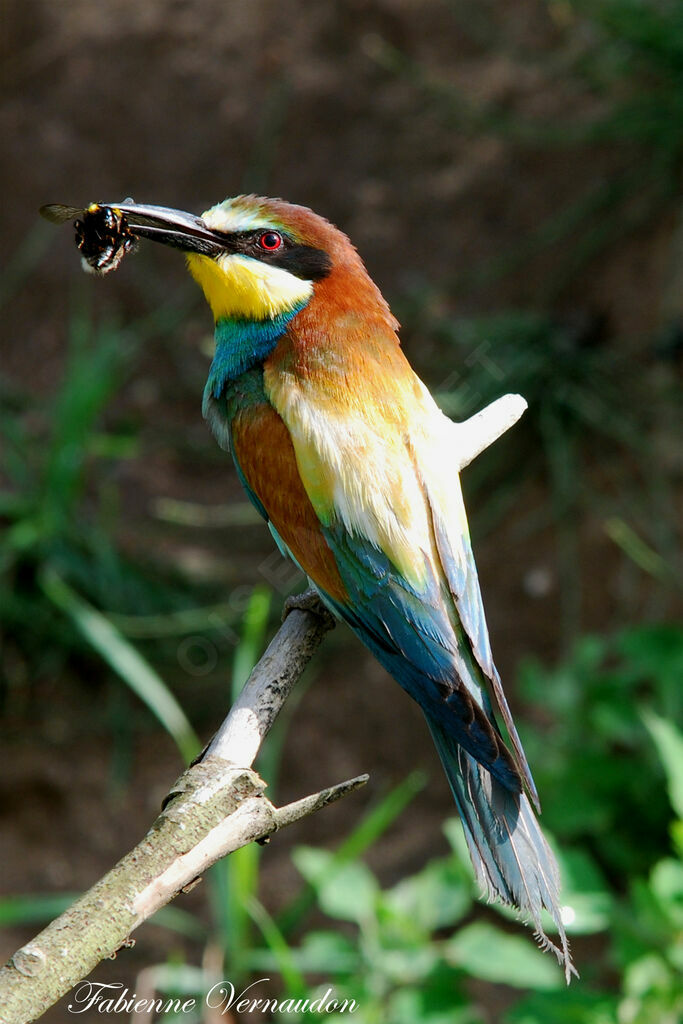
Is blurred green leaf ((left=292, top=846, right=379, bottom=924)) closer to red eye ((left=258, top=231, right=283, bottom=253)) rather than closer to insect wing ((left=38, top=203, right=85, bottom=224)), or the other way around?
red eye ((left=258, top=231, right=283, bottom=253))

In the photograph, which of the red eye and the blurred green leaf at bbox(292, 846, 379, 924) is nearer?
the red eye

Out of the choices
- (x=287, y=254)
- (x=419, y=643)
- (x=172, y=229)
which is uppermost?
(x=172, y=229)

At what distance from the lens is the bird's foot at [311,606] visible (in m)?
1.70

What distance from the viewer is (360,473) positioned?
166 cm

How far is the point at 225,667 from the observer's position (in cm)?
358

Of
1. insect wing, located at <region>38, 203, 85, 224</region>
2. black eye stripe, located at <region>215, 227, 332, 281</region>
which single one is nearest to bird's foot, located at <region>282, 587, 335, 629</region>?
black eye stripe, located at <region>215, 227, 332, 281</region>

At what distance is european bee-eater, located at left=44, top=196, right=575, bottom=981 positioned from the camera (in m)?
1.57

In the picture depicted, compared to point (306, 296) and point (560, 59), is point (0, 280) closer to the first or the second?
point (560, 59)

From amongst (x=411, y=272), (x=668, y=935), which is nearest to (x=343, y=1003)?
(x=668, y=935)

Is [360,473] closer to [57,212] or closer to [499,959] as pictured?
[57,212]

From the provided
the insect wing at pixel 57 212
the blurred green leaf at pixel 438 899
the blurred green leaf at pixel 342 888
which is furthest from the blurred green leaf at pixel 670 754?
the insect wing at pixel 57 212

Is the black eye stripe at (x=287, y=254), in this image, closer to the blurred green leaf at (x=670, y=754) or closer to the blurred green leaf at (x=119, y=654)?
the blurred green leaf at (x=670, y=754)

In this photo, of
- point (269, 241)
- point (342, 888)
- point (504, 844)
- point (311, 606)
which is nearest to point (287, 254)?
point (269, 241)

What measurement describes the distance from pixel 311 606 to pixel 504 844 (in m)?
0.44
